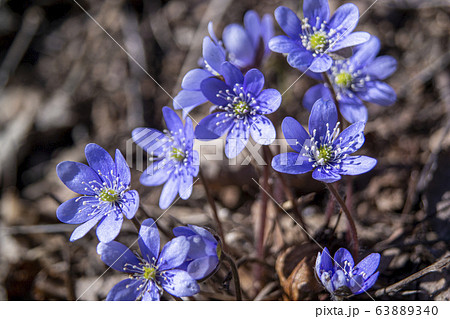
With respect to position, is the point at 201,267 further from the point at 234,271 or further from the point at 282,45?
the point at 282,45

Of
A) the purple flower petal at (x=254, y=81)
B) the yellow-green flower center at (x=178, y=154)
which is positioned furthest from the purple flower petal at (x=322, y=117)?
the yellow-green flower center at (x=178, y=154)

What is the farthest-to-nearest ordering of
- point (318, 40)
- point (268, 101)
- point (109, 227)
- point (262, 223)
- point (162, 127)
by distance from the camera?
1. point (162, 127)
2. point (262, 223)
3. point (318, 40)
4. point (268, 101)
5. point (109, 227)

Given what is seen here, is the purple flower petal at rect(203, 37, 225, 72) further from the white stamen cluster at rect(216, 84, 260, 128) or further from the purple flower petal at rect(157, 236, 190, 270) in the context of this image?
the purple flower petal at rect(157, 236, 190, 270)

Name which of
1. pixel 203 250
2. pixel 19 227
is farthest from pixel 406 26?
pixel 19 227

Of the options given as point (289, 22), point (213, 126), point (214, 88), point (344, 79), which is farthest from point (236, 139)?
point (344, 79)

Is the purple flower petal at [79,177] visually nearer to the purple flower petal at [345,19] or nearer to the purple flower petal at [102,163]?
the purple flower petal at [102,163]

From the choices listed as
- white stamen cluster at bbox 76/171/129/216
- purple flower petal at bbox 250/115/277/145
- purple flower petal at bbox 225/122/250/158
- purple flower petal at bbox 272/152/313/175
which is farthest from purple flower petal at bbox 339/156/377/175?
white stamen cluster at bbox 76/171/129/216
